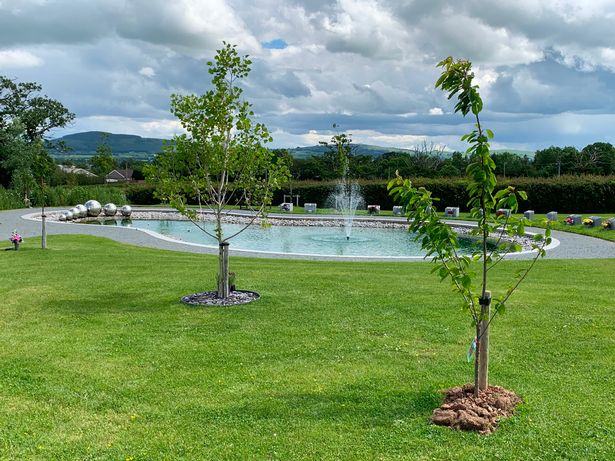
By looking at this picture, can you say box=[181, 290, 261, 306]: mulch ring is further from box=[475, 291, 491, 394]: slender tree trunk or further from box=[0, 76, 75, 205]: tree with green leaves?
box=[0, 76, 75, 205]: tree with green leaves

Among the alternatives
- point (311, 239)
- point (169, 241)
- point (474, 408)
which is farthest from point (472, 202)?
point (311, 239)

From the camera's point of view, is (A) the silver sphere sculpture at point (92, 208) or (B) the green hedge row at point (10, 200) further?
(B) the green hedge row at point (10, 200)

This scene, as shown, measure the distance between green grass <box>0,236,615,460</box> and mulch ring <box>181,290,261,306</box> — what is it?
242mm

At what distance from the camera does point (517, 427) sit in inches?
162

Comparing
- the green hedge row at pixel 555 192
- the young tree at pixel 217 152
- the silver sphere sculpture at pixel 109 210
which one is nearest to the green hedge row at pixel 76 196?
the silver sphere sculpture at pixel 109 210

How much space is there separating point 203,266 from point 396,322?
6.00m

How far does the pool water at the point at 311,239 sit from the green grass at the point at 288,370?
24.1 feet

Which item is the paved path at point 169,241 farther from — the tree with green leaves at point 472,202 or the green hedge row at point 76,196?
the tree with green leaves at point 472,202

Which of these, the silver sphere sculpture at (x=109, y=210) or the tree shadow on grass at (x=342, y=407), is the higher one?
the silver sphere sculpture at (x=109, y=210)

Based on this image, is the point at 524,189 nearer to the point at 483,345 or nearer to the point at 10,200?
the point at 10,200

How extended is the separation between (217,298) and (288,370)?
347cm

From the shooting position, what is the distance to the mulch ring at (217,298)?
27.6ft

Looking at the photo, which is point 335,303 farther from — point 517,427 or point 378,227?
point 378,227

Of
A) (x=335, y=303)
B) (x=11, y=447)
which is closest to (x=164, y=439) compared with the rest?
(x=11, y=447)
